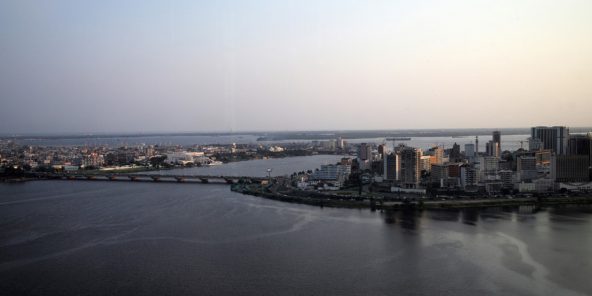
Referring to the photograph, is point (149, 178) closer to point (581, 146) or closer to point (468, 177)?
point (468, 177)

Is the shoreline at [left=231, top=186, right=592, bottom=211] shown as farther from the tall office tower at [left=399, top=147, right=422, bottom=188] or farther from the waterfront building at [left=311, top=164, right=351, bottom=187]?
the waterfront building at [left=311, top=164, right=351, bottom=187]

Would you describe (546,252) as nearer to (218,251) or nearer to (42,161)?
(218,251)

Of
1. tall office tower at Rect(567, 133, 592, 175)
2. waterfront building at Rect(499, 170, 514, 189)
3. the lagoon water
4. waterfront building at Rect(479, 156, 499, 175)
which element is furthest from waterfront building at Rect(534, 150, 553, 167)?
the lagoon water

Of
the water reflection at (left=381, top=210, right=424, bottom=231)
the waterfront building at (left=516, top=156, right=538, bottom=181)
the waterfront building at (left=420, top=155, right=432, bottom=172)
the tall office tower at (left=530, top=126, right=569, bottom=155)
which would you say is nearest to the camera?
the water reflection at (left=381, top=210, right=424, bottom=231)

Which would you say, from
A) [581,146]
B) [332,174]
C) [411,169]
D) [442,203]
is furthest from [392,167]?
[581,146]

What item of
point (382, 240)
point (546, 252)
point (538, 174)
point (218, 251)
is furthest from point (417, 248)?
point (538, 174)

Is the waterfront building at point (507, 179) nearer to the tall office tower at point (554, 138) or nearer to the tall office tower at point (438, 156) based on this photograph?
the tall office tower at point (438, 156)

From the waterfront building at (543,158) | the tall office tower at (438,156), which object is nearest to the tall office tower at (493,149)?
Result: the tall office tower at (438,156)
